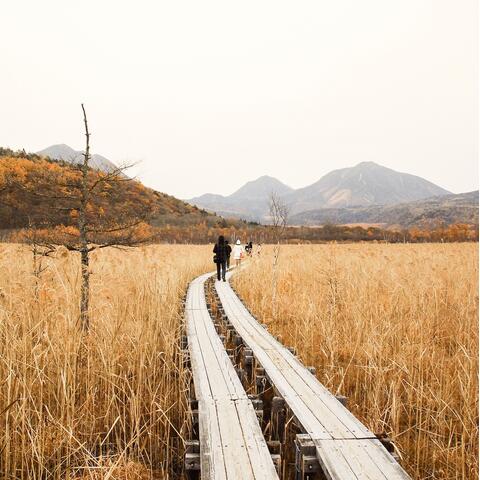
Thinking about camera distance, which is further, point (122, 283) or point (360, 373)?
point (122, 283)

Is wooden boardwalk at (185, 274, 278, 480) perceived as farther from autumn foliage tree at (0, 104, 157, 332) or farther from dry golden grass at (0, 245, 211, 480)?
autumn foliage tree at (0, 104, 157, 332)

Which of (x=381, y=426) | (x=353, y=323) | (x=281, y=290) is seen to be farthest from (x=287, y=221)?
(x=381, y=426)

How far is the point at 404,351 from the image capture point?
4359 millimetres

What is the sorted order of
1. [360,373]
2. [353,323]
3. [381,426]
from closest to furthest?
1. [381,426]
2. [360,373]
3. [353,323]

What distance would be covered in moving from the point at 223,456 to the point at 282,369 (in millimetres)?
1693

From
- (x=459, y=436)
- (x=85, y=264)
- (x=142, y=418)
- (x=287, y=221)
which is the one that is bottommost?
(x=459, y=436)

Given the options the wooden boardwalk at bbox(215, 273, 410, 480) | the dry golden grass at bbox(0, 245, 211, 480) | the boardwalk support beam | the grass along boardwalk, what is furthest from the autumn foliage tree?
the boardwalk support beam

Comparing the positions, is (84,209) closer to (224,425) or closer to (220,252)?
(224,425)

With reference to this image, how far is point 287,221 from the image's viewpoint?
905 centimetres

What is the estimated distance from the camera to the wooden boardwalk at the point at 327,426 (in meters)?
2.20

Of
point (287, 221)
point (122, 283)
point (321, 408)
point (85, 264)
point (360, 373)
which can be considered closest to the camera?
point (321, 408)

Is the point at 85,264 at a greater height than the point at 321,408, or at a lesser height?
greater

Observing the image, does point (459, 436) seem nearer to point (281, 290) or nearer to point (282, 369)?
point (282, 369)

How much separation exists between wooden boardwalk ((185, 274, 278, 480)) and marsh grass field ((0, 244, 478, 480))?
24 cm
